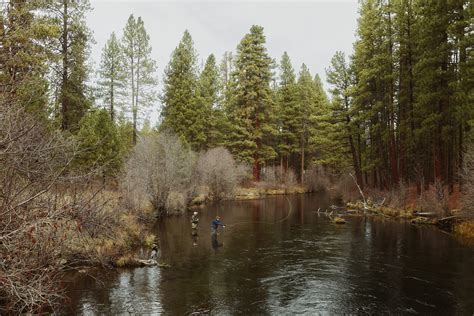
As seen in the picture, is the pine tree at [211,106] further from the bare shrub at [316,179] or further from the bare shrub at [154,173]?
the bare shrub at [154,173]

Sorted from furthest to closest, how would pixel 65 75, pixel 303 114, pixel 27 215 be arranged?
1. pixel 303 114
2. pixel 65 75
3. pixel 27 215

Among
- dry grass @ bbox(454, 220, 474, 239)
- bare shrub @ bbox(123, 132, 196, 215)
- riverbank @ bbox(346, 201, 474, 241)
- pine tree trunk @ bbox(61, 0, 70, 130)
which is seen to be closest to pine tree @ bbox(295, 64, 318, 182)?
riverbank @ bbox(346, 201, 474, 241)

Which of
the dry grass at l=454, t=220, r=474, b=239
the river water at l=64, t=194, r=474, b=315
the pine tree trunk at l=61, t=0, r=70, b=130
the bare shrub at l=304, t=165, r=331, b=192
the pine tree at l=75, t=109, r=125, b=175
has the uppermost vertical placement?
the pine tree trunk at l=61, t=0, r=70, b=130

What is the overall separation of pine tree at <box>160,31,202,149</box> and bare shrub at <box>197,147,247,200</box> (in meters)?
7.76

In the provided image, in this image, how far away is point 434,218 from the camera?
26.3 meters

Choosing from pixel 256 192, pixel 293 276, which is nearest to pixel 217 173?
pixel 256 192

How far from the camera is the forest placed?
9273 mm

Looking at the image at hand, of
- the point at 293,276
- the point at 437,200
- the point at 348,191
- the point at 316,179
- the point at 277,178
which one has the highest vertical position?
the point at 277,178

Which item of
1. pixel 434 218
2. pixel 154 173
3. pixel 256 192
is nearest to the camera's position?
pixel 434 218

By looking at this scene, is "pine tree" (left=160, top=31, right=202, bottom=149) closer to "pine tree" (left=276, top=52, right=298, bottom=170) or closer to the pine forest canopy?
the pine forest canopy

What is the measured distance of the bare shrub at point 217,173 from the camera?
141 feet

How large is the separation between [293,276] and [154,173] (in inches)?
693

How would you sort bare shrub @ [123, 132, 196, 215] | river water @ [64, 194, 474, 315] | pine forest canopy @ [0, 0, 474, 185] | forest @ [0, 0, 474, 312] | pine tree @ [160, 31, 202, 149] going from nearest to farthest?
→ 1. forest @ [0, 0, 474, 312]
2. river water @ [64, 194, 474, 315]
3. pine forest canopy @ [0, 0, 474, 185]
4. bare shrub @ [123, 132, 196, 215]
5. pine tree @ [160, 31, 202, 149]

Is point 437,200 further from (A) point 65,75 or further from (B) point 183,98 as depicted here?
(B) point 183,98
